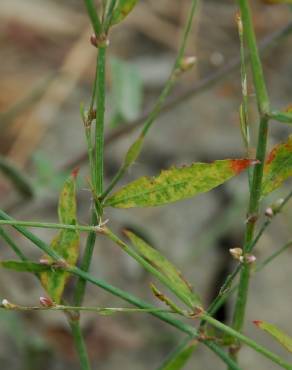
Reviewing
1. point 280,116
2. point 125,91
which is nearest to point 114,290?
point 280,116

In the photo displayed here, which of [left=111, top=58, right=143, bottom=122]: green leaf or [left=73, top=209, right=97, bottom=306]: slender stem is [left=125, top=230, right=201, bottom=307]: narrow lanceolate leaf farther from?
[left=111, top=58, right=143, bottom=122]: green leaf

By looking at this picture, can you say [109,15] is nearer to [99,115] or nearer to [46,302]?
[99,115]

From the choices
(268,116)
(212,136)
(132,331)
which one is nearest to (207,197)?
(212,136)

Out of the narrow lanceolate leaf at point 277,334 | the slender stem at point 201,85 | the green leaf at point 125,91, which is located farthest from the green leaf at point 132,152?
the green leaf at point 125,91

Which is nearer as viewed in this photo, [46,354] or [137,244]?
[137,244]

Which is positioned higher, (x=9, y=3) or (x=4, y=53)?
(x=9, y=3)

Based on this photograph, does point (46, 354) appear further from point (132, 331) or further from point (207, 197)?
point (207, 197)

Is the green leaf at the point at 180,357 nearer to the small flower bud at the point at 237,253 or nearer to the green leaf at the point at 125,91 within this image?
the small flower bud at the point at 237,253
